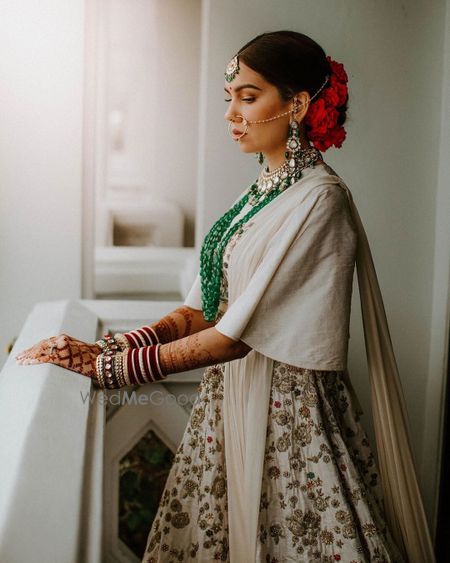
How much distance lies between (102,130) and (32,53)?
181cm

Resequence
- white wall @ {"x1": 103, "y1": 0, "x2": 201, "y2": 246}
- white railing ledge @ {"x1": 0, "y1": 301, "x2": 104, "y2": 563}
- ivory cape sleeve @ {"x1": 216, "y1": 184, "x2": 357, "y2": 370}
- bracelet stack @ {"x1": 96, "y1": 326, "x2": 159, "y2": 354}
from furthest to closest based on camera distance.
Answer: white wall @ {"x1": 103, "y1": 0, "x2": 201, "y2": 246}, bracelet stack @ {"x1": 96, "y1": 326, "x2": 159, "y2": 354}, ivory cape sleeve @ {"x1": 216, "y1": 184, "x2": 357, "y2": 370}, white railing ledge @ {"x1": 0, "y1": 301, "x2": 104, "y2": 563}

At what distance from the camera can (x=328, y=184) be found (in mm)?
1208

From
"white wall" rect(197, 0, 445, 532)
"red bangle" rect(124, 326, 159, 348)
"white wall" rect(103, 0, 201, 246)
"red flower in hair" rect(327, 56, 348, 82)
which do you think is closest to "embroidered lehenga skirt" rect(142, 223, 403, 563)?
"red bangle" rect(124, 326, 159, 348)

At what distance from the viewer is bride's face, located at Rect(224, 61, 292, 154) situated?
4.12 ft

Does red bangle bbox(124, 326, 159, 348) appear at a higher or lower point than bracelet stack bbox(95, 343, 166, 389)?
higher

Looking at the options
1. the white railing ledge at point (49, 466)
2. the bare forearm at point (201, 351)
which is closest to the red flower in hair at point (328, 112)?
the bare forearm at point (201, 351)

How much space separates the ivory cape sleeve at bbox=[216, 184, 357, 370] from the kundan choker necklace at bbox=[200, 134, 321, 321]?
0.10m

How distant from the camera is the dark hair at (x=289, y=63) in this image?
1242mm

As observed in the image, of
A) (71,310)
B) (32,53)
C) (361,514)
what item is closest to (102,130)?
(32,53)

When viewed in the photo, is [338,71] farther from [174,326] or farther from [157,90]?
[157,90]

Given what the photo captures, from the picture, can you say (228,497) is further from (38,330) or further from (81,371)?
(38,330)

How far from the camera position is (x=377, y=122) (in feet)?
5.82

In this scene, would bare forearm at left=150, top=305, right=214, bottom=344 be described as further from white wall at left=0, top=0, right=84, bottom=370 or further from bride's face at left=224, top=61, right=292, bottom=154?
white wall at left=0, top=0, right=84, bottom=370

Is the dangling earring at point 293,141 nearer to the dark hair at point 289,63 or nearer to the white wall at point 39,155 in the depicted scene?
the dark hair at point 289,63
